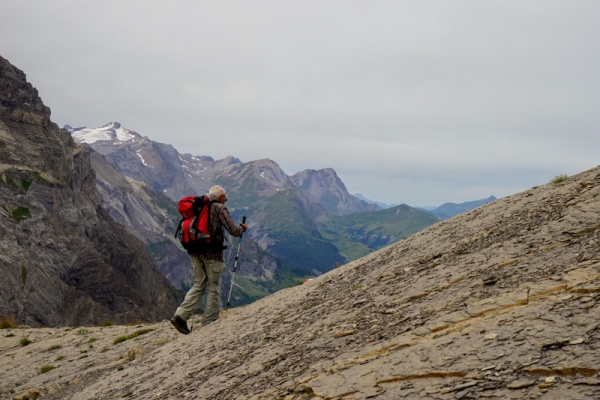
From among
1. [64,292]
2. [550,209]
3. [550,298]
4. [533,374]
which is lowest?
[64,292]

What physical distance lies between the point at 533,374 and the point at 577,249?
4550 mm

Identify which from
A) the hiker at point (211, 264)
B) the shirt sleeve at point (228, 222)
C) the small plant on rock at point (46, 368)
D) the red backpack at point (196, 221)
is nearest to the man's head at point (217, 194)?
the hiker at point (211, 264)

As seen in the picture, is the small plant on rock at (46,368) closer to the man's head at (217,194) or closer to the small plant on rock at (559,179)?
the man's head at (217,194)

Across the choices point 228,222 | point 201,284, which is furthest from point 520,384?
point 201,284

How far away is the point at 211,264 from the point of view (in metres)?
15.7

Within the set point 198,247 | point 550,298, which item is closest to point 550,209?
point 550,298

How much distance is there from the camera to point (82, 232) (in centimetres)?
19888

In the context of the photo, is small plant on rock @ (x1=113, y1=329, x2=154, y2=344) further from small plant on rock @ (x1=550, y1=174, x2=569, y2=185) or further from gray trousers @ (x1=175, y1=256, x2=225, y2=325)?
small plant on rock @ (x1=550, y1=174, x2=569, y2=185)

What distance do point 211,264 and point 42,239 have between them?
583ft

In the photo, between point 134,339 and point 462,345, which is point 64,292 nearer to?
point 134,339

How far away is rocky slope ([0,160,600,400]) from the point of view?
6168 mm

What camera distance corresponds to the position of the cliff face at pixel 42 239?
455ft

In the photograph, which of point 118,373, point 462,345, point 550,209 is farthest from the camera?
point 118,373

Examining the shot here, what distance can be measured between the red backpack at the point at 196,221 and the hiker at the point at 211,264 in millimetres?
174
